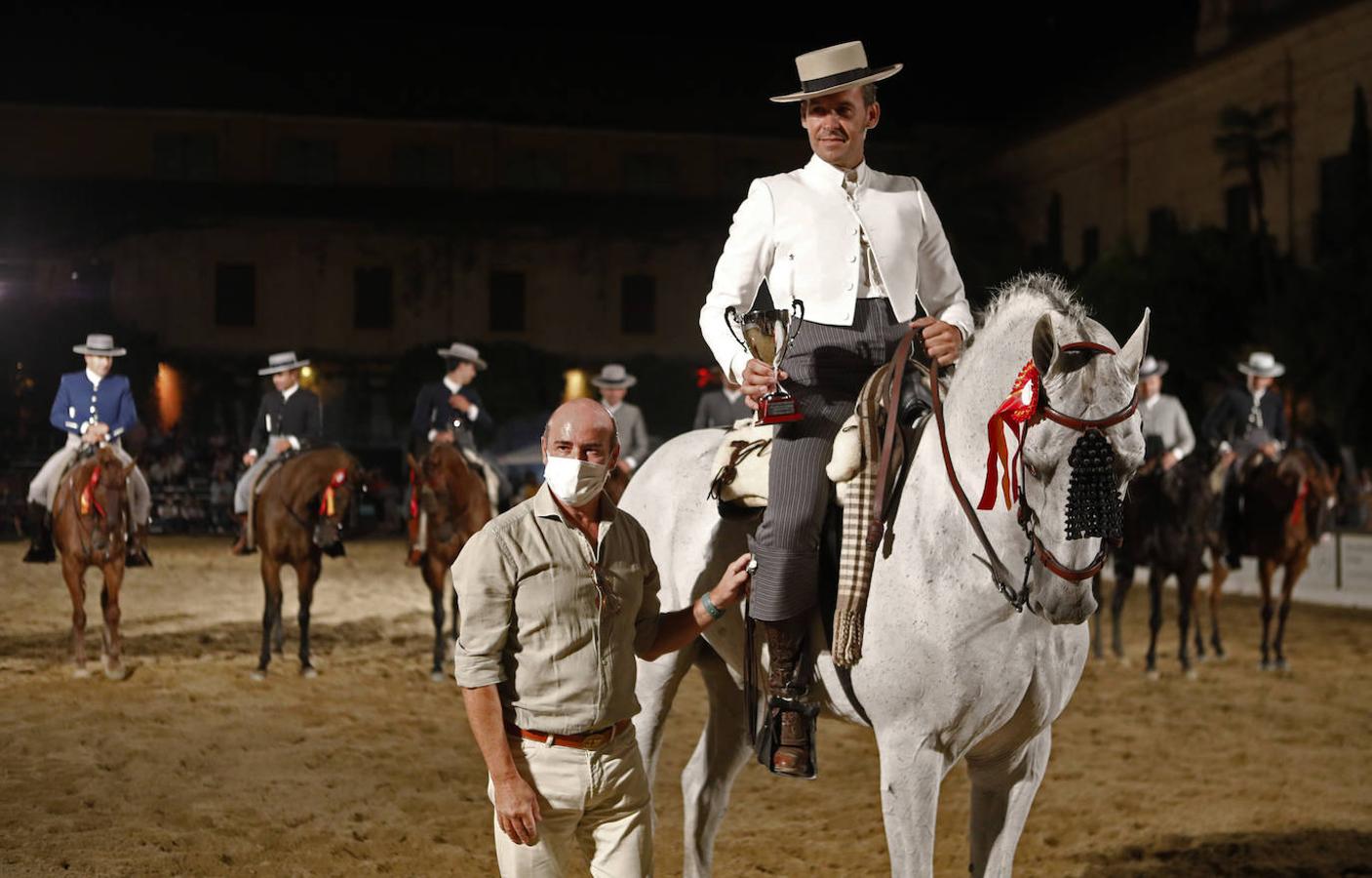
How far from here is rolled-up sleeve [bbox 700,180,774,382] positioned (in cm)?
395

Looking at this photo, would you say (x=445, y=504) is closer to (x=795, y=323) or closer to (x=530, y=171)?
Result: (x=795, y=323)

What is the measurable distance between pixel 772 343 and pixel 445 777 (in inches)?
183

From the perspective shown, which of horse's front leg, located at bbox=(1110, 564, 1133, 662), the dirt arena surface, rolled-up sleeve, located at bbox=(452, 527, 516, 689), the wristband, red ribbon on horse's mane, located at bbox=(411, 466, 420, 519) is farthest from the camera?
horse's front leg, located at bbox=(1110, 564, 1133, 662)

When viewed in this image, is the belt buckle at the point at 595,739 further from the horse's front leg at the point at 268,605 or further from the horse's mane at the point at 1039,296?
the horse's front leg at the point at 268,605

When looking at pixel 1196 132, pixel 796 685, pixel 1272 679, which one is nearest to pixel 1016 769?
pixel 796 685

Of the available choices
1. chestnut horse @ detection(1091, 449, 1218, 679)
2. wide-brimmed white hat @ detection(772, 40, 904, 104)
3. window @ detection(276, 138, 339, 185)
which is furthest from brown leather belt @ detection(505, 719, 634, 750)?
window @ detection(276, 138, 339, 185)

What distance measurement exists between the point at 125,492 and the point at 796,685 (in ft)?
25.9

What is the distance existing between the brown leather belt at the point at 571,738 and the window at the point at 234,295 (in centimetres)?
3721

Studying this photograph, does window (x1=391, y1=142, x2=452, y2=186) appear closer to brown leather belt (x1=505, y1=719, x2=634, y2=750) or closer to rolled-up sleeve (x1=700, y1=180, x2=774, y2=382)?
rolled-up sleeve (x1=700, y1=180, x2=774, y2=382)

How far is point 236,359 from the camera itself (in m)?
37.8

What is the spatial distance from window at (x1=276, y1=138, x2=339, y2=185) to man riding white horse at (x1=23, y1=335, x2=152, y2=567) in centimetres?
3403

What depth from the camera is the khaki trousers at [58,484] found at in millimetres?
10531

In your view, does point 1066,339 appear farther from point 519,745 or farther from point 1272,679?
point 1272,679

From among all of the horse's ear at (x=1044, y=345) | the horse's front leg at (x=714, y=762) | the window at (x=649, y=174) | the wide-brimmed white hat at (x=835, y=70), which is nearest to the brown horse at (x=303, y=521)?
the horse's front leg at (x=714, y=762)
